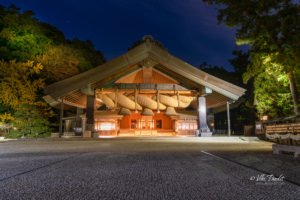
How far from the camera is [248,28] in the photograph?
11.5 meters

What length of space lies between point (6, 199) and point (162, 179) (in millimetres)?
1905

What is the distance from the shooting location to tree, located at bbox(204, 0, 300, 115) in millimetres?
9970

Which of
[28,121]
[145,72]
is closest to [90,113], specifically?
[145,72]

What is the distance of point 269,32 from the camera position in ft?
35.2

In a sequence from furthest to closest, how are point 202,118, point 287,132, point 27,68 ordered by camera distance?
point 27,68
point 202,118
point 287,132

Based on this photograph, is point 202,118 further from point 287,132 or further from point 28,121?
point 28,121

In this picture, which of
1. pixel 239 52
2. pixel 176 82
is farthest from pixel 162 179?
pixel 239 52

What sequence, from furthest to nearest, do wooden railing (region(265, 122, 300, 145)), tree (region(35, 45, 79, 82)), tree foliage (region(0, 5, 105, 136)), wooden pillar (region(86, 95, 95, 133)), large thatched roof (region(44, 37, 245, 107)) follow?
tree (region(35, 45, 79, 82)), tree foliage (region(0, 5, 105, 136)), wooden pillar (region(86, 95, 95, 133)), large thatched roof (region(44, 37, 245, 107)), wooden railing (region(265, 122, 300, 145))

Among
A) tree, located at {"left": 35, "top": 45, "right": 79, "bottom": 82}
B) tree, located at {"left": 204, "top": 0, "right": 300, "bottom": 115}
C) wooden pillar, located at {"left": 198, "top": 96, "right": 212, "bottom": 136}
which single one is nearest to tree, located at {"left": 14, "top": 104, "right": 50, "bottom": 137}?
tree, located at {"left": 35, "top": 45, "right": 79, "bottom": 82}

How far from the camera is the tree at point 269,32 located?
997 cm

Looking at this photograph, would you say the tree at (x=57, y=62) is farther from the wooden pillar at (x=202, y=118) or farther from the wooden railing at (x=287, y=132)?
the wooden railing at (x=287, y=132)

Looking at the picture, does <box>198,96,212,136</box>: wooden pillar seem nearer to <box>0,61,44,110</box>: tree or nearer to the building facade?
the building facade

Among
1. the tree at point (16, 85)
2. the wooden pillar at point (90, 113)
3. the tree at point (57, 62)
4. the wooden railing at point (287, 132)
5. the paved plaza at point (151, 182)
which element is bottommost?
the paved plaza at point (151, 182)

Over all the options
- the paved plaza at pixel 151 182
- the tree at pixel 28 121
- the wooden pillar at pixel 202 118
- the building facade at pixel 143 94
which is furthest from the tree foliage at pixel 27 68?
the paved plaza at pixel 151 182
